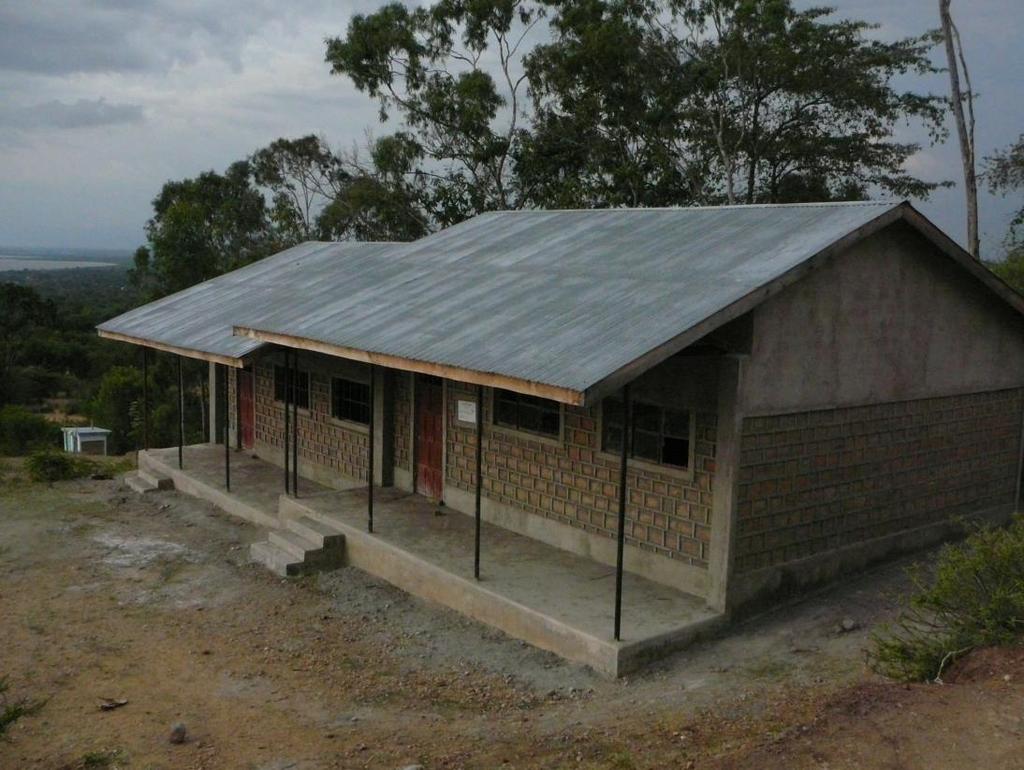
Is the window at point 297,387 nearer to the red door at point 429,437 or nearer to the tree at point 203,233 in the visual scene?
the red door at point 429,437

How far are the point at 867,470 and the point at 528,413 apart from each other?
11.7 ft

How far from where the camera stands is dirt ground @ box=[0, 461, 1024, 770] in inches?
233

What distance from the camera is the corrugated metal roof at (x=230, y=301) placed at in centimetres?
1347

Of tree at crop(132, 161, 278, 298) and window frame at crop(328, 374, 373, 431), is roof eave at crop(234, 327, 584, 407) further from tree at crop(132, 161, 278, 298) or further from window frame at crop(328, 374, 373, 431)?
tree at crop(132, 161, 278, 298)

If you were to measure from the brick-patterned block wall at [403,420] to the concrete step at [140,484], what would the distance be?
473 centimetres

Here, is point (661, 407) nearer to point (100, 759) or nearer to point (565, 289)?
point (565, 289)

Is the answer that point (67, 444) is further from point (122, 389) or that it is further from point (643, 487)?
point (643, 487)

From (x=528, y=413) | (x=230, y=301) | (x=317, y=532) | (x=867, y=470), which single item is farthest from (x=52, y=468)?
(x=867, y=470)

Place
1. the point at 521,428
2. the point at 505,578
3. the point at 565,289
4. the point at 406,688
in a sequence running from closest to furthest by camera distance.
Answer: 1. the point at 406,688
2. the point at 505,578
3. the point at 565,289
4. the point at 521,428

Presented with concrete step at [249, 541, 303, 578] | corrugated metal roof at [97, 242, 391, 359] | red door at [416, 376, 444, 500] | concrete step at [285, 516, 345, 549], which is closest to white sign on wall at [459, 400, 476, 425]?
red door at [416, 376, 444, 500]

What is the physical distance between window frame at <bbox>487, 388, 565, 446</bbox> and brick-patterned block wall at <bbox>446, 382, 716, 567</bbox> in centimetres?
4

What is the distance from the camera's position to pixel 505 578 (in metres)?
9.62

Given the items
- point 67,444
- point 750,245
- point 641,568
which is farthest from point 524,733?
point 67,444

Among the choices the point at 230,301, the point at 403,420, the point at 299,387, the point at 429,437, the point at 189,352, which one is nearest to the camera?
the point at 429,437
